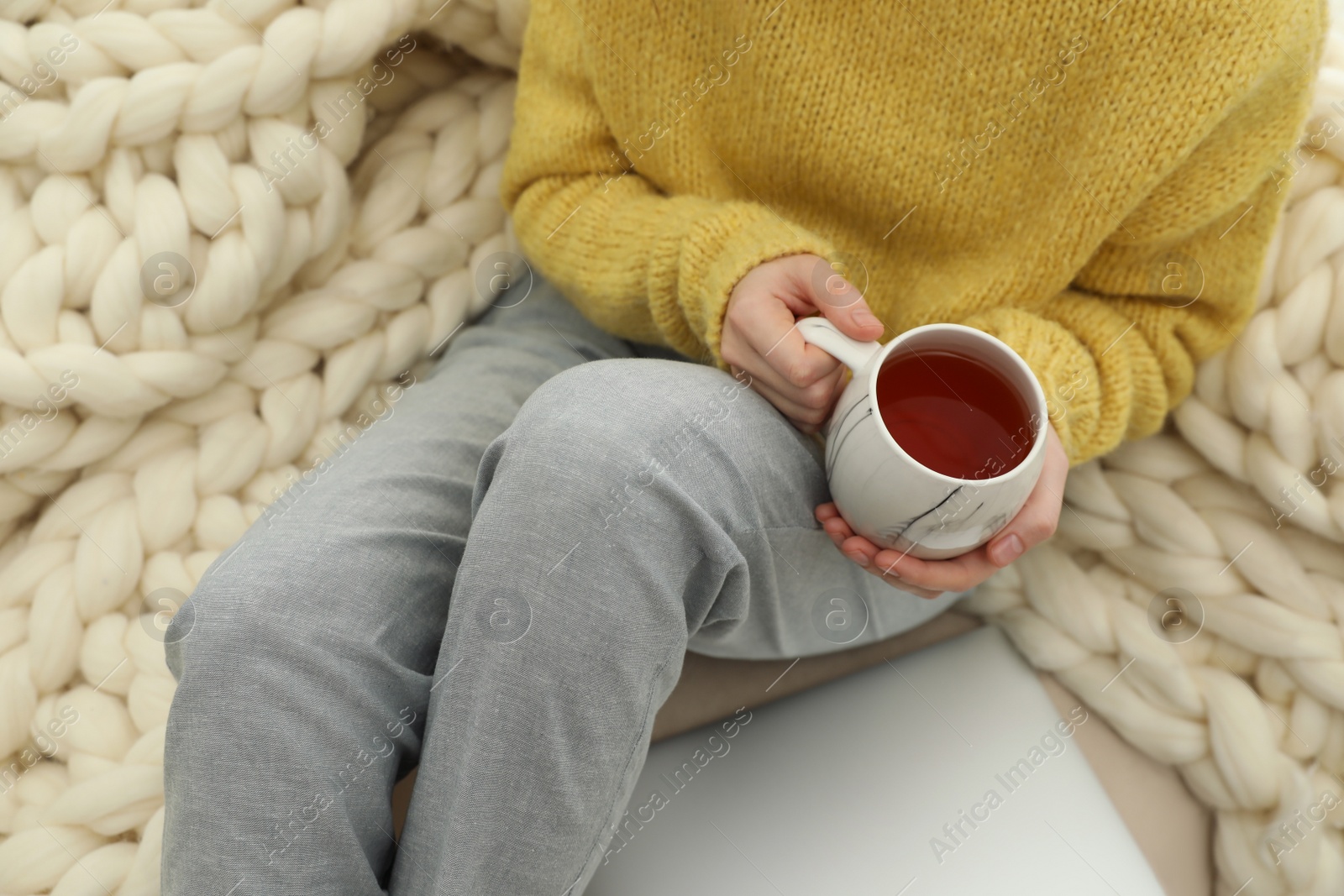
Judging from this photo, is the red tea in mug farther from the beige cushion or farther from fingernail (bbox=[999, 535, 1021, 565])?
the beige cushion

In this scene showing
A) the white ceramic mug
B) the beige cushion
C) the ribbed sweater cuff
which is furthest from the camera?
the beige cushion

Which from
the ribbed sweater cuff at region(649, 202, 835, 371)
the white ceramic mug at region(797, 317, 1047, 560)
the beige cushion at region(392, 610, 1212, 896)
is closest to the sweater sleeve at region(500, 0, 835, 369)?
the ribbed sweater cuff at region(649, 202, 835, 371)

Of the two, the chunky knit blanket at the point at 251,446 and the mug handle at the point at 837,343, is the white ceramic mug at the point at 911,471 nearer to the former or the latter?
the mug handle at the point at 837,343

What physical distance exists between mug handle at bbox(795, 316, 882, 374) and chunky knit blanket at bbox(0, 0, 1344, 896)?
295 mm

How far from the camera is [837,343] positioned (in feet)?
1.53

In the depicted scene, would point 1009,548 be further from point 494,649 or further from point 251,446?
point 251,446

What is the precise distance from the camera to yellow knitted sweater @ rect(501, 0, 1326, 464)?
509 millimetres

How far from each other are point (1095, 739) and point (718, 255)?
427 millimetres

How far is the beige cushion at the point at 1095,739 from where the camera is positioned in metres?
0.65

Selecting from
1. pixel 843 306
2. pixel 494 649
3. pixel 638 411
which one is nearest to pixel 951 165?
pixel 843 306

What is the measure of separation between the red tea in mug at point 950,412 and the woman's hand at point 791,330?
0.09ft

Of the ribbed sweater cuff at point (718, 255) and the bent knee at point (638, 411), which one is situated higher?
the ribbed sweater cuff at point (718, 255)

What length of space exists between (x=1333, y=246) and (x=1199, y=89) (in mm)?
195

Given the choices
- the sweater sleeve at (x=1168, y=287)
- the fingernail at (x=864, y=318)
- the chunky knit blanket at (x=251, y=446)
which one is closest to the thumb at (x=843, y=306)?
the fingernail at (x=864, y=318)
